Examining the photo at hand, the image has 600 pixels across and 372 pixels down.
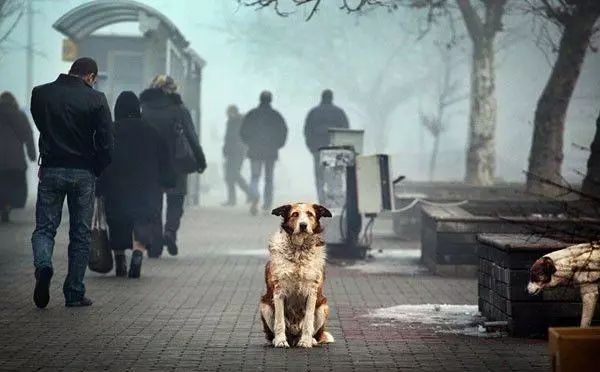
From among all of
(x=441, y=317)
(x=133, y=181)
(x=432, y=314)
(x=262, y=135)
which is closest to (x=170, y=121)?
(x=133, y=181)

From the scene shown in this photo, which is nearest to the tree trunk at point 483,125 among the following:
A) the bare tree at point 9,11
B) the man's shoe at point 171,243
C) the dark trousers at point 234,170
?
the dark trousers at point 234,170

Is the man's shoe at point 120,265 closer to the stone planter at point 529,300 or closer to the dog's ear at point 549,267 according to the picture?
the stone planter at point 529,300

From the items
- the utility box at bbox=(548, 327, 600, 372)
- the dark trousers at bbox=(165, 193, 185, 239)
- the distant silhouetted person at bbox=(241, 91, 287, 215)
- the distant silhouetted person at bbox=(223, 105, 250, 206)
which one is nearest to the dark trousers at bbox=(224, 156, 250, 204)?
the distant silhouetted person at bbox=(223, 105, 250, 206)

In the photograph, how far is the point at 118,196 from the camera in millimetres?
15562

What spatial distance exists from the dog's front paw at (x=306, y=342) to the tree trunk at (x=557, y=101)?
11526mm

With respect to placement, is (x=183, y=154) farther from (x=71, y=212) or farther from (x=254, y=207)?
(x=254, y=207)

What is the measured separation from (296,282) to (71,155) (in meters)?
3.25

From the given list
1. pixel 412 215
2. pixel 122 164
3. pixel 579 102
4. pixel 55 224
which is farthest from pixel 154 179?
pixel 579 102

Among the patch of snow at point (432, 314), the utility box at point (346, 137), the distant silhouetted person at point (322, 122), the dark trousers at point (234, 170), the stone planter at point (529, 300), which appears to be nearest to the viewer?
the stone planter at point (529, 300)

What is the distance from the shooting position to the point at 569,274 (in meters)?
10.1

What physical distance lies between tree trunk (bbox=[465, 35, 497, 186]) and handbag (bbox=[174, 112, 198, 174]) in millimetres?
12662

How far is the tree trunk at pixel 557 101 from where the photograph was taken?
2123 cm

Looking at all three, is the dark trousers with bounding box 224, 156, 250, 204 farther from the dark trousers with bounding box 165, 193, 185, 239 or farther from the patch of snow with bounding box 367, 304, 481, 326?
the patch of snow with bounding box 367, 304, 481, 326

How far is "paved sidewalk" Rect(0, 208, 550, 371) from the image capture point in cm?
954
